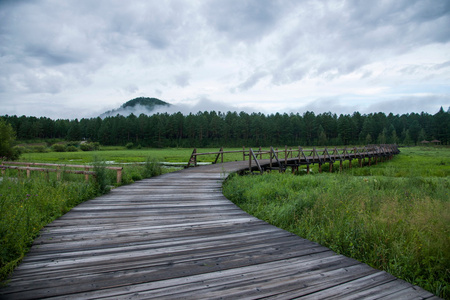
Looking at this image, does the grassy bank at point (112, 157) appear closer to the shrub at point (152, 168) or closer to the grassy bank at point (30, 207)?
the shrub at point (152, 168)

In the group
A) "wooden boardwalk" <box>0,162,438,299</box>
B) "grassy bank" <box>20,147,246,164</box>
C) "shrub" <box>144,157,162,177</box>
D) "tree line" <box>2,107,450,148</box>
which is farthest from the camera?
"tree line" <box>2,107,450,148</box>

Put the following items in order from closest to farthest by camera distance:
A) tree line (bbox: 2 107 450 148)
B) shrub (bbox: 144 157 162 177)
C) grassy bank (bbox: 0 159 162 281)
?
grassy bank (bbox: 0 159 162 281) → shrub (bbox: 144 157 162 177) → tree line (bbox: 2 107 450 148)

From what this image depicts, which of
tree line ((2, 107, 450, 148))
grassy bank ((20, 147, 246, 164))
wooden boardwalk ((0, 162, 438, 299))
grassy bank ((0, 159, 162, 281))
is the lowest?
grassy bank ((20, 147, 246, 164))

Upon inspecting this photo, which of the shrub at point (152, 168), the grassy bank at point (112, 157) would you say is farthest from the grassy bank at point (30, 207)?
the grassy bank at point (112, 157)

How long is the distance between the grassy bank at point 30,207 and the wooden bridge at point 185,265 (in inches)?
6.9

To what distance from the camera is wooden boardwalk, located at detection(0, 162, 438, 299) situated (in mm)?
2615

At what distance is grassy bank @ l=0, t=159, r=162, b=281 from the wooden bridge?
0.18 metres

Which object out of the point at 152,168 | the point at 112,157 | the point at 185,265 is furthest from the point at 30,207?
the point at 112,157

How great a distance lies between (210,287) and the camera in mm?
2682

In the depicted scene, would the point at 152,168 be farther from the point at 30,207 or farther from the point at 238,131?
the point at 238,131

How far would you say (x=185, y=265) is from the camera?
318cm

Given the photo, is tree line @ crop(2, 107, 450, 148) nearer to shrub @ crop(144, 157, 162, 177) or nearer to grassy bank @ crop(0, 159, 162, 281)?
shrub @ crop(144, 157, 162, 177)

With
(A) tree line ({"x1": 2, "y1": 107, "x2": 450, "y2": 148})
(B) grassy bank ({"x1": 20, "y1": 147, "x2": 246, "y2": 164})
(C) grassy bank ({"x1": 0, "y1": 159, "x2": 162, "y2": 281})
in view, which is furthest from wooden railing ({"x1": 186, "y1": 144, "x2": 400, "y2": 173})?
(A) tree line ({"x1": 2, "y1": 107, "x2": 450, "y2": 148})

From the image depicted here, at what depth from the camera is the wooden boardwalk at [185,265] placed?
2615mm
